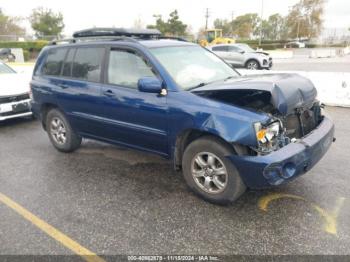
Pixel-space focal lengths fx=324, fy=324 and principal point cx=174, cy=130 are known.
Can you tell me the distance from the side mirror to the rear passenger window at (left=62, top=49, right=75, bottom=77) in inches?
69.9

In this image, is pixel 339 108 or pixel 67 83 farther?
pixel 339 108

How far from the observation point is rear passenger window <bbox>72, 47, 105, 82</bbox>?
454 cm

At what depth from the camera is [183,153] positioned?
3.78 meters

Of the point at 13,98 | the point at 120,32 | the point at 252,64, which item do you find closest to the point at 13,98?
the point at 13,98

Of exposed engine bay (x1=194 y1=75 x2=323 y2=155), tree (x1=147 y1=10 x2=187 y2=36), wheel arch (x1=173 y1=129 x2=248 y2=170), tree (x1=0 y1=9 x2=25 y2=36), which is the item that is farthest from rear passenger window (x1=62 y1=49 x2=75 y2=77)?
tree (x1=0 y1=9 x2=25 y2=36)

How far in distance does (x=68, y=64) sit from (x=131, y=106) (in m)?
1.65

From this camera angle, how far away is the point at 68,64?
16.5 feet

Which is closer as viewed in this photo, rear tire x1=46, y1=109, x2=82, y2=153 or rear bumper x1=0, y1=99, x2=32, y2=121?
rear tire x1=46, y1=109, x2=82, y2=153

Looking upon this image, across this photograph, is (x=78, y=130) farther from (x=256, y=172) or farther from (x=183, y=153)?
(x=256, y=172)

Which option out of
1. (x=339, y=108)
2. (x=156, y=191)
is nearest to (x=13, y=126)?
(x=156, y=191)

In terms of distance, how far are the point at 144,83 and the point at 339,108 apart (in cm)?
632

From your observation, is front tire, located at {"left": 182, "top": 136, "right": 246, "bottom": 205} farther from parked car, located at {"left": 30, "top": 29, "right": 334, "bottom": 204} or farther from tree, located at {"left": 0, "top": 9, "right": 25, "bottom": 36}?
tree, located at {"left": 0, "top": 9, "right": 25, "bottom": 36}

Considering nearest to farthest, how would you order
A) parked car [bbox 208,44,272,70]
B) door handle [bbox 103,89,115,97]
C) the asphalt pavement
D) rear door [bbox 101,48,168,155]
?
rear door [bbox 101,48,168,155] → door handle [bbox 103,89,115,97] → parked car [bbox 208,44,272,70] → the asphalt pavement

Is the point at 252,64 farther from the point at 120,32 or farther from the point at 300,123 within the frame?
the point at 300,123
